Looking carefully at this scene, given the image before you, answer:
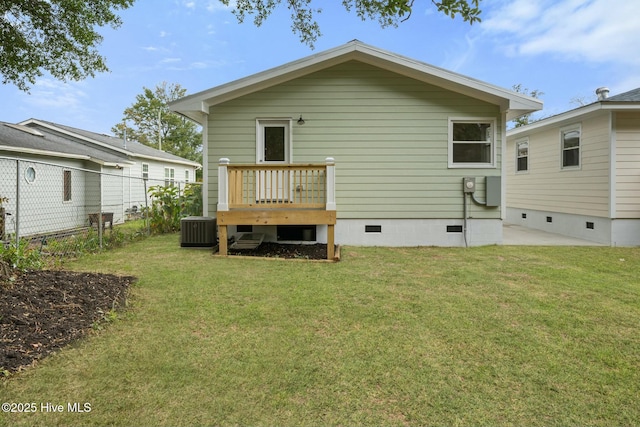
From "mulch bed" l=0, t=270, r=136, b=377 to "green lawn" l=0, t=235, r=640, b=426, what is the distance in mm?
175

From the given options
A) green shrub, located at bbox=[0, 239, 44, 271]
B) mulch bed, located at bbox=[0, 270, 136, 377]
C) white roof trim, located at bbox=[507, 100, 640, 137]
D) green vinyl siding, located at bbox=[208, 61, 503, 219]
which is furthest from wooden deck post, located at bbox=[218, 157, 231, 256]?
white roof trim, located at bbox=[507, 100, 640, 137]

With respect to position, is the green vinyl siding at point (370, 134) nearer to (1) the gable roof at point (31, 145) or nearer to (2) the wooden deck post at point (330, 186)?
(2) the wooden deck post at point (330, 186)

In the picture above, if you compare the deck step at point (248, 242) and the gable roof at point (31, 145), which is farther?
the gable roof at point (31, 145)

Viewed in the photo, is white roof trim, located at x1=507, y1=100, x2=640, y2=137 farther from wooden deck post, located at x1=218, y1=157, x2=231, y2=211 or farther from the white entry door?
wooden deck post, located at x1=218, y1=157, x2=231, y2=211

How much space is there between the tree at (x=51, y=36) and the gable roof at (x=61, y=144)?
1848 millimetres

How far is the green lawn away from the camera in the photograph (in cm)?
192

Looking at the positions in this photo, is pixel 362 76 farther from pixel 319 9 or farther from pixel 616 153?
pixel 616 153

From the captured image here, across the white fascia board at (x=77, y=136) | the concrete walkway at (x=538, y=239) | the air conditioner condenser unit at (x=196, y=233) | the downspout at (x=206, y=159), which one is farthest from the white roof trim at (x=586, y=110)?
the white fascia board at (x=77, y=136)

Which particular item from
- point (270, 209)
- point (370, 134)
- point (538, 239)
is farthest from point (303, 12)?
point (538, 239)

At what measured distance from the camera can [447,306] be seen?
360 cm

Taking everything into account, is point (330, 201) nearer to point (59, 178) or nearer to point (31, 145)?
point (31, 145)

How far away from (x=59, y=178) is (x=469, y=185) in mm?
13157

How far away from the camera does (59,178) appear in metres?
11.8

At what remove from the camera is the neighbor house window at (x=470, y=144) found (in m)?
7.29
